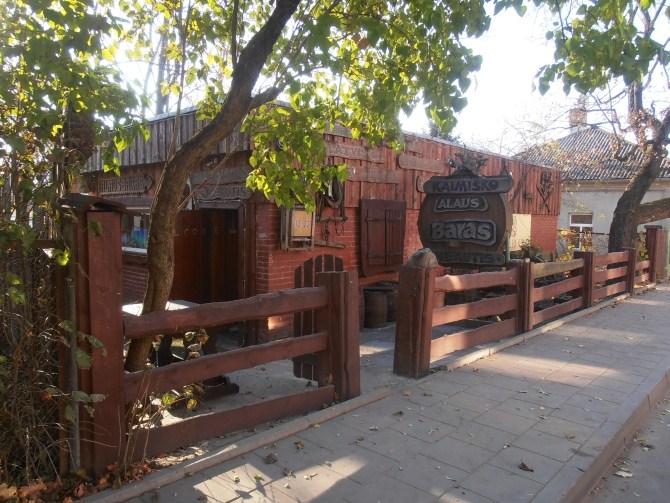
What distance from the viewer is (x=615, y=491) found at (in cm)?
353

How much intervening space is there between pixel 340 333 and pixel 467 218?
105 inches

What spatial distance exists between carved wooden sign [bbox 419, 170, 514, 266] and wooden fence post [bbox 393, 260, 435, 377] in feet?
3.95

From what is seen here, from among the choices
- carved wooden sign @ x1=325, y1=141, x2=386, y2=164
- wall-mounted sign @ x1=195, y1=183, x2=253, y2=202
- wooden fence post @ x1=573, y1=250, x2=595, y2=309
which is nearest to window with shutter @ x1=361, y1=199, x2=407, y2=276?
carved wooden sign @ x1=325, y1=141, x2=386, y2=164

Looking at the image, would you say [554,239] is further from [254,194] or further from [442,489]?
[442,489]

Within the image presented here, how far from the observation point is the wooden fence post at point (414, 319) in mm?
5199

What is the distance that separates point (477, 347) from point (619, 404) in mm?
2220

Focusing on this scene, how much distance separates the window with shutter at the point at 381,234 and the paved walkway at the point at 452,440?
104 inches

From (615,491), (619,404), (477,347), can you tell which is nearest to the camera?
(615,491)

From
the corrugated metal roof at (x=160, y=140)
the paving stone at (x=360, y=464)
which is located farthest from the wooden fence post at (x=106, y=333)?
the corrugated metal roof at (x=160, y=140)

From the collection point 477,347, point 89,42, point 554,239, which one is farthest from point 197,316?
point 554,239

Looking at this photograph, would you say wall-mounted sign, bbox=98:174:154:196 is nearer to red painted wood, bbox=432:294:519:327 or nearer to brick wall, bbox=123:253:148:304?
brick wall, bbox=123:253:148:304

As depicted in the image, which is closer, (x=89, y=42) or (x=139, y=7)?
(x=89, y=42)

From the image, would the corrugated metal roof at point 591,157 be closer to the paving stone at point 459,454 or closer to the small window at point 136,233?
the small window at point 136,233

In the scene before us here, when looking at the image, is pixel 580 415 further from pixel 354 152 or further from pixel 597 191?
pixel 597 191
